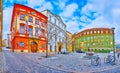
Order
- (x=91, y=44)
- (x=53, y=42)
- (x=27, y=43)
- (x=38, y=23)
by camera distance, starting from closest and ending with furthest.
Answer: (x=27, y=43) → (x=38, y=23) → (x=53, y=42) → (x=91, y=44)

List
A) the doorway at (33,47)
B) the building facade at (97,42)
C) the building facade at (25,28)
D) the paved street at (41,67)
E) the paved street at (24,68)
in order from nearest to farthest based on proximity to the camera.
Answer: the building facade at (25,28) → the paved street at (24,68) → the doorway at (33,47) → the paved street at (41,67) → the building facade at (97,42)

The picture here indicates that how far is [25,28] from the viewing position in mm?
6613

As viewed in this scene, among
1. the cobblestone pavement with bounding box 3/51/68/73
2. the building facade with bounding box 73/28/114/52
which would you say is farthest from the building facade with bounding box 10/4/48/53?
the building facade with bounding box 73/28/114/52

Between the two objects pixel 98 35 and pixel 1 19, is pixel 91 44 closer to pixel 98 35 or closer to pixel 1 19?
pixel 98 35

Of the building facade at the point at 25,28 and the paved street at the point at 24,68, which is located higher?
the building facade at the point at 25,28

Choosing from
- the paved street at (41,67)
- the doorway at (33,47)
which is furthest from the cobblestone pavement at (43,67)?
the doorway at (33,47)

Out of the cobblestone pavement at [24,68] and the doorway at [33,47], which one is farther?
the doorway at [33,47]

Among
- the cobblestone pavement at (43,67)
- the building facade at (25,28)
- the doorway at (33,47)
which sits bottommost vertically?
the cobblestone pavement at (43,67)

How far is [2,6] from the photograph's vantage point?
159 inches

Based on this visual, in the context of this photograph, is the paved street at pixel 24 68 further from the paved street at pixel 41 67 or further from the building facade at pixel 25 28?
the building facade at pixel 25 28

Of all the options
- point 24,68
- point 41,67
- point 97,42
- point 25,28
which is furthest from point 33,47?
point 97,42

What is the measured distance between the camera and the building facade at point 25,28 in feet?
19.6

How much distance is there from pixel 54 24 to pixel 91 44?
98.9ft

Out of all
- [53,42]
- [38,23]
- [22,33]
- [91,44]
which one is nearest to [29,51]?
[22,33]
